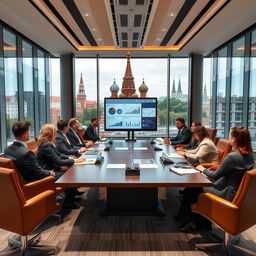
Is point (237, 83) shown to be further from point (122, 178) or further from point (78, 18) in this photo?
point (122, 178)

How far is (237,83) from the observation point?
666 cm

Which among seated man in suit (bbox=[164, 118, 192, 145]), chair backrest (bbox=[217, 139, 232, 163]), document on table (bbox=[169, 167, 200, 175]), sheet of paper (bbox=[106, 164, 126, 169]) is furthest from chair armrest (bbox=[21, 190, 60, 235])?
seated man in suit (bbox=[164, 118, 192, 145])

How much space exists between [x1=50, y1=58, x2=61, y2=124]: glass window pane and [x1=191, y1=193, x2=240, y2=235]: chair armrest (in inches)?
283

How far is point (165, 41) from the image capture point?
7.30 metres

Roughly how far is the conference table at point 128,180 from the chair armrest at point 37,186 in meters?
0.25

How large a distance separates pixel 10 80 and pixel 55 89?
110 inches

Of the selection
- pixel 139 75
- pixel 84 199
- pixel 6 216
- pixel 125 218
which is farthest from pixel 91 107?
pixel 6 216

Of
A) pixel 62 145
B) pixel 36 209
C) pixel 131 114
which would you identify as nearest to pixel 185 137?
pixel 131 114

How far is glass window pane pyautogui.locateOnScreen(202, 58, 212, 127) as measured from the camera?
847 centimetres

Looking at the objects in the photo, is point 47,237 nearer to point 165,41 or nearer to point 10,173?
point 10,173

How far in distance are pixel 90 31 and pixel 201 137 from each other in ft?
14.3

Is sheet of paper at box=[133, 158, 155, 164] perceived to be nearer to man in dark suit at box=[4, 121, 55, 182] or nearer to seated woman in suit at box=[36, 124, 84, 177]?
seated woman in suit at box=[36, 124, 84, 177]

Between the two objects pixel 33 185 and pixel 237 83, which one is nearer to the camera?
pixel 33 185

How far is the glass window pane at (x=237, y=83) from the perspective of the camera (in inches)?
253
